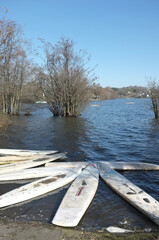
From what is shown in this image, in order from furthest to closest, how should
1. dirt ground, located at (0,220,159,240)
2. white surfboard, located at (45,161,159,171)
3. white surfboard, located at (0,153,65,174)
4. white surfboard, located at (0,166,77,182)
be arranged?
white surfboard, located at (45,161,159,171)
white surfboard, located at (0,153,65,174)
white surfboard, located at (0,166,77,182)
dirt ground, located at (0,220,159,240)

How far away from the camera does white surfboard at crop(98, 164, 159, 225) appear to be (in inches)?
167

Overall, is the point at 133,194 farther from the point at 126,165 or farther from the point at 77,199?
the point at 126,165

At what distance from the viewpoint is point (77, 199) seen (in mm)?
4676

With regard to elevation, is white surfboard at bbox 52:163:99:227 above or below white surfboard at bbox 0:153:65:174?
below

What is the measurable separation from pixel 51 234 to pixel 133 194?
8.18ft

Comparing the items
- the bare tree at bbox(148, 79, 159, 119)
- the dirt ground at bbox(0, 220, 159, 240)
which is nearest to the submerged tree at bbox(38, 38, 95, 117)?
the bare tree at bbox(148, 79, 159, 119)

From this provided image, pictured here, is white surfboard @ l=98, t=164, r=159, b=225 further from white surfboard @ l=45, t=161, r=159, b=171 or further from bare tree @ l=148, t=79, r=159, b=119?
bare tree @ l=148, t=79, r=159, b=119

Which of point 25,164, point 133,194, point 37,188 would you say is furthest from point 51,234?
point 25,164

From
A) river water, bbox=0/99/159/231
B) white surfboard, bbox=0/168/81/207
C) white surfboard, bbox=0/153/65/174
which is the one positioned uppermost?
white surfboard, bbox=0/153/65/174

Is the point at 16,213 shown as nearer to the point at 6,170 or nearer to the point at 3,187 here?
the point at 3,187

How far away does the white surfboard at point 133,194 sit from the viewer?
13.9ft

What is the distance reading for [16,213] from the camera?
4.25 meters

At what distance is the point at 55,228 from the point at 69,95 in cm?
1904

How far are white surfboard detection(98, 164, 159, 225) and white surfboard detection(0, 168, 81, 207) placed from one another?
40.8 inches
